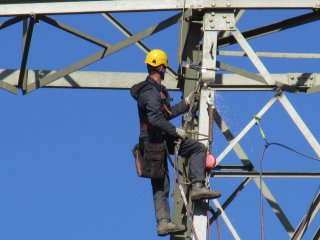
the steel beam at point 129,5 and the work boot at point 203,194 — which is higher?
the steel beam at point 129,5

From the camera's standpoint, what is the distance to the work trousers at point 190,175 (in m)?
14.1

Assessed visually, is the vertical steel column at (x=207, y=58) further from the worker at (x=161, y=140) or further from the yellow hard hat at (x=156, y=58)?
the yellow hard hat at (x=156, y=58)

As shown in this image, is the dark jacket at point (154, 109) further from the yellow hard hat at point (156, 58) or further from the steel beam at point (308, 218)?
the steel beam at point (308, 218)

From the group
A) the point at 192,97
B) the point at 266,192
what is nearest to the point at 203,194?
the point at 192,97

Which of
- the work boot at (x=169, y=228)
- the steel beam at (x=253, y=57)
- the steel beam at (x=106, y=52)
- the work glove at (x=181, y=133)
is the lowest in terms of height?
the work boot at (x=169, y=228)

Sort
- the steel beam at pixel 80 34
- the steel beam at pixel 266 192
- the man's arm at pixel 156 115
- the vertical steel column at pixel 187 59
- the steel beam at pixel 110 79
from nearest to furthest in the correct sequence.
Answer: the man's arm at pixel 156 115 → the vertical steel column at pixel 187 59 → the steel beam at pixel 266 192 → the steel beam at pixel 80 34 → the steel beam at pixel 110 79

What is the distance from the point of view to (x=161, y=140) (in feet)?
47.4

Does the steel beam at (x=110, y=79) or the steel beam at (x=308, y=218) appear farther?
the steel beam at (x=110, y=79)

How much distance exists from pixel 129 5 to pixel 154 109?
1381 mm

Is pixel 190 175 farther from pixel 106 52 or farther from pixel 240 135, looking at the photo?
pixel 106 52

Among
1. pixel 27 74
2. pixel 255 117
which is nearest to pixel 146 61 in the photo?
pixel 255 117

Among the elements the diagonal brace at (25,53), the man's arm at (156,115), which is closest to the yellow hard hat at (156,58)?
the man's arm at (156,115)

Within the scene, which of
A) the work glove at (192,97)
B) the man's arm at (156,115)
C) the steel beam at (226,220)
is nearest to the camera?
the man's arm at (156,115)

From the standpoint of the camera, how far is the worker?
46.1ft
